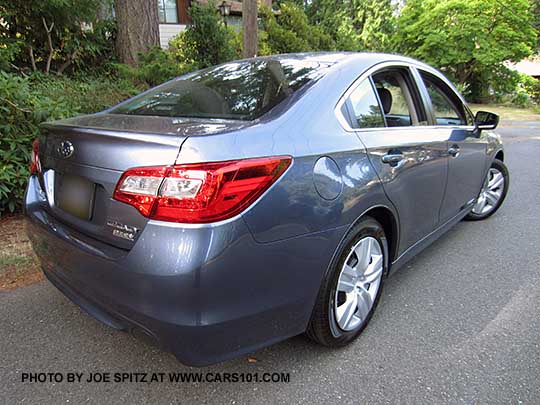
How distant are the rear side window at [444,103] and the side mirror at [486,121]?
5.2 inches

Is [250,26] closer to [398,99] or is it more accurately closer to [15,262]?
[398,99]

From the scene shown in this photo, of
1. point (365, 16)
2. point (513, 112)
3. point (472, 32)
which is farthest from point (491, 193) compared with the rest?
point (365, 16)

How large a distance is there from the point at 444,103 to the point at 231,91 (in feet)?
6.45

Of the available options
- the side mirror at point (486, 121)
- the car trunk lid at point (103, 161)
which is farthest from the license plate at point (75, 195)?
the side mirror at point (486, 121)

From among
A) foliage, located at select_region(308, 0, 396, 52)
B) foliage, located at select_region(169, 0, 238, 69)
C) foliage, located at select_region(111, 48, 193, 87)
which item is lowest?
foliage, located at select_region(111, 48, 193, 87)

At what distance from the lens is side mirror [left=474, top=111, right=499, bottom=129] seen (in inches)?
136

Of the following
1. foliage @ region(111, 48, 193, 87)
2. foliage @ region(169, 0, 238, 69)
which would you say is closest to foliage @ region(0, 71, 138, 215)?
foliage @ region(111, 48, 193, 87)

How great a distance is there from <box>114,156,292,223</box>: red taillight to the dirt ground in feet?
6.46

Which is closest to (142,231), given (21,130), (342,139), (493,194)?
(342,139)

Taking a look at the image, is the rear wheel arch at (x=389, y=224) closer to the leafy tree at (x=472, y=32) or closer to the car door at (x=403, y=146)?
the car door at (x=403, y=146)

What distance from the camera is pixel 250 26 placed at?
26.4ft

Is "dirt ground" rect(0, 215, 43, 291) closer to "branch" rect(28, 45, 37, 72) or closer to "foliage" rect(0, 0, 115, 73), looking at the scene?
"foliage" rect(0, 0, 115, 73)

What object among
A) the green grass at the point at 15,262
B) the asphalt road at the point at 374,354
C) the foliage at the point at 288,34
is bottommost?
the asphalt road at the point at 374,354

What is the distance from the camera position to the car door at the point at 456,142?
2906 millimetres
